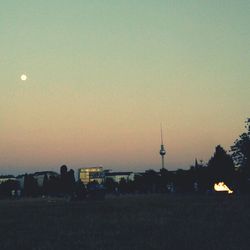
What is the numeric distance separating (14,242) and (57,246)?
2.25 metres

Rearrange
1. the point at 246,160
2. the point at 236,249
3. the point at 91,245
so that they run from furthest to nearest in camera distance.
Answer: the point at 246,160, the point at 91,245, the point at 236,249

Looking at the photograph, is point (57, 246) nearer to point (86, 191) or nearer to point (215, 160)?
point (86, 191)

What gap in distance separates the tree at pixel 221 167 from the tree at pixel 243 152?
108 ft

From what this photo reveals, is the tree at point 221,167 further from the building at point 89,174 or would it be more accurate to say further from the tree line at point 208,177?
the building at point 89,174

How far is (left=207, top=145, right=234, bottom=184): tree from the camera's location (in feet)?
393

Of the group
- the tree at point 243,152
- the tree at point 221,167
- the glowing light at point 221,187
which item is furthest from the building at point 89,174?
the tree at point 243,152

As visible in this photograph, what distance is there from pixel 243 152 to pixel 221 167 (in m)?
42.1

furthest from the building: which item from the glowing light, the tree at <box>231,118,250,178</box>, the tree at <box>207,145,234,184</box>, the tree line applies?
the tree at <box>231,118,250,178</box>

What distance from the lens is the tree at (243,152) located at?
82.4 meters

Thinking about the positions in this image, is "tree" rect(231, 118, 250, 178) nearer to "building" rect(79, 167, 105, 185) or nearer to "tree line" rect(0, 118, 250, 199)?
"tree line" rect(0, 118, 250, 199)

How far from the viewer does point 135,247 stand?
1417cm

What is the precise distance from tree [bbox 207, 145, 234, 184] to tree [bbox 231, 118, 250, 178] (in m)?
33.0

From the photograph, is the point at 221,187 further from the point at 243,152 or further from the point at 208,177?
the point at 243,152

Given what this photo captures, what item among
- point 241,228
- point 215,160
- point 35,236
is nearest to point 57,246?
point 35,236
